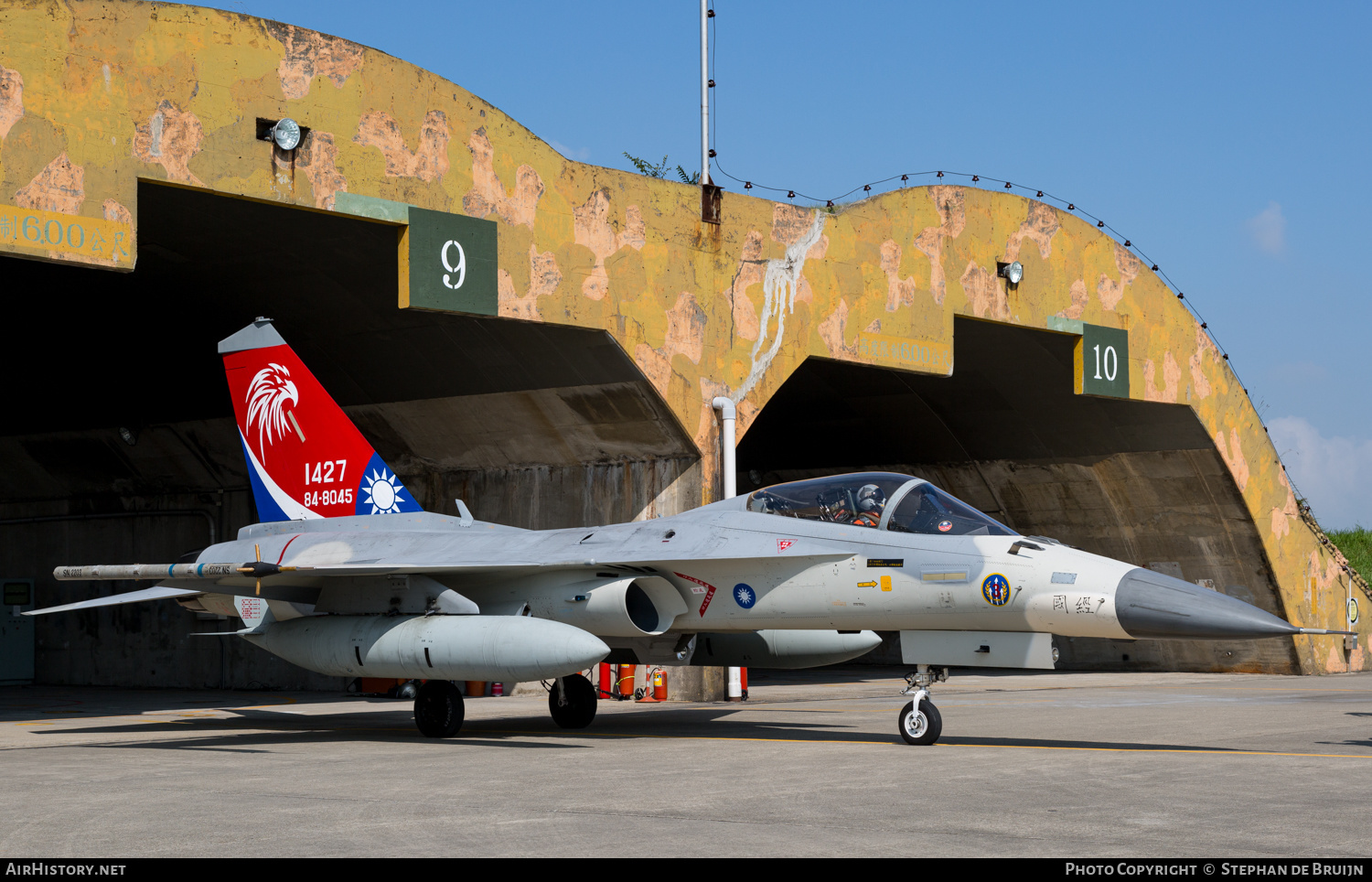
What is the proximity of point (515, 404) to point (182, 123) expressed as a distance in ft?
21.0

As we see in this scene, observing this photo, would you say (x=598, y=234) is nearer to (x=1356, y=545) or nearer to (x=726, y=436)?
(x=726, y=436)

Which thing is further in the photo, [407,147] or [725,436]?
[725,436]

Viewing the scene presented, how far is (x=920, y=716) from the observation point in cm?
1113

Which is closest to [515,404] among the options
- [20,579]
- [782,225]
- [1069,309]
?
[782,225]

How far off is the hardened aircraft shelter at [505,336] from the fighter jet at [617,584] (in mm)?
2277

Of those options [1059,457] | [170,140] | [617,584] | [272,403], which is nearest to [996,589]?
[617,584]

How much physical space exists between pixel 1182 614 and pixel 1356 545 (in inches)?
1526

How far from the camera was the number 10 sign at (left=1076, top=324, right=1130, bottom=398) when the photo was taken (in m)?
23.2

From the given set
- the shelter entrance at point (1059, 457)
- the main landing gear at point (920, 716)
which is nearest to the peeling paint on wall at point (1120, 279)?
the shelter entrance at point (1059, 457)

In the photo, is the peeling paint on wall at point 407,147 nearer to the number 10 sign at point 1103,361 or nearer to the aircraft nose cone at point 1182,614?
the aircraft nose cone at point 1182,614

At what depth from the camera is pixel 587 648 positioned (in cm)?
1125

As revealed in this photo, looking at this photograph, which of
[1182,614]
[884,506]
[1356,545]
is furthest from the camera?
[1356,545]

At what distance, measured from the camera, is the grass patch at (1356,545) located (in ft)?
139
